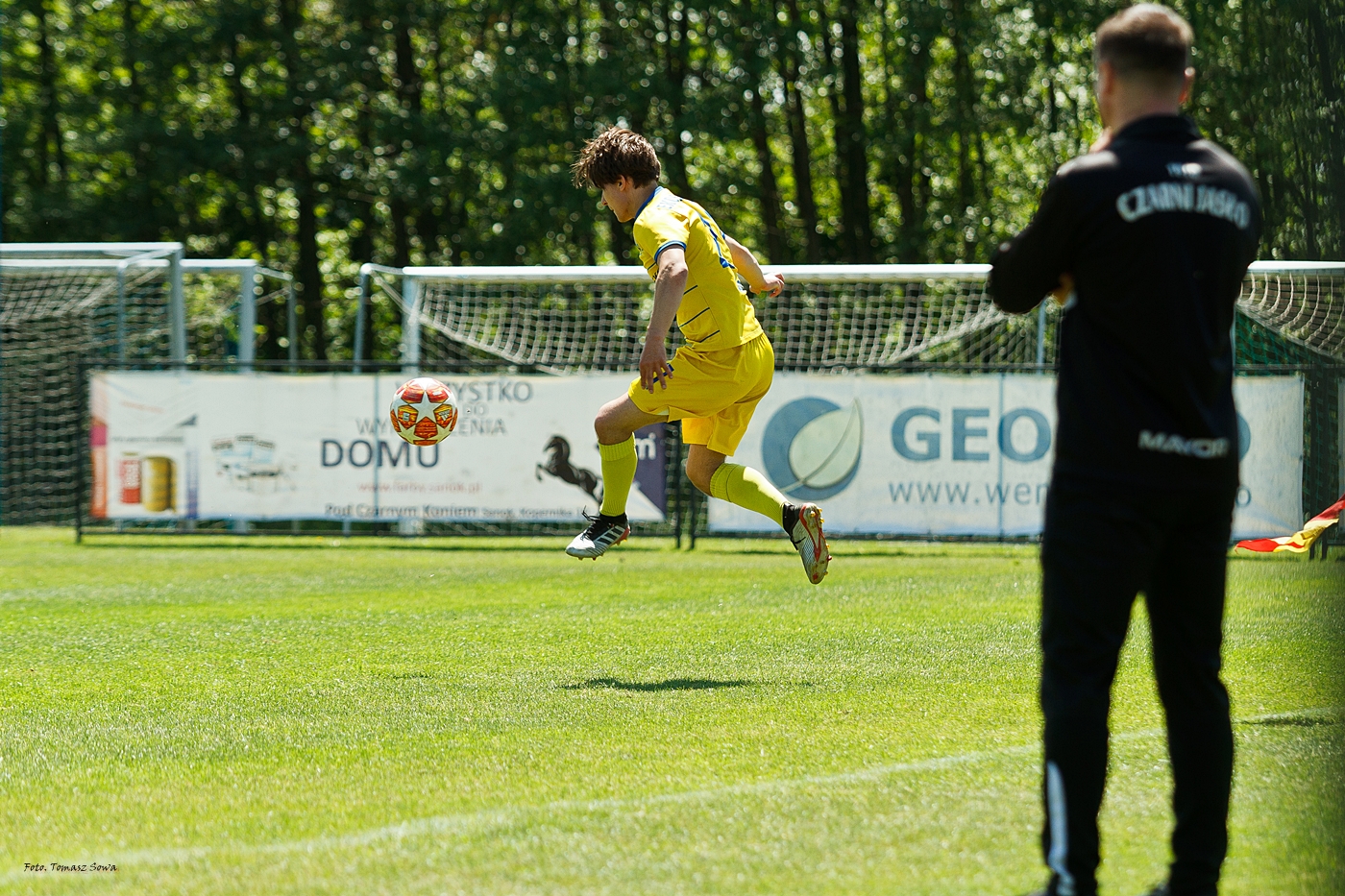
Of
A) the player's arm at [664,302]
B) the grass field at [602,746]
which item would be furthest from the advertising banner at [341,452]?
the player's arm at [664,302]

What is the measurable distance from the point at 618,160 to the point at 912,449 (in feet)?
27.7

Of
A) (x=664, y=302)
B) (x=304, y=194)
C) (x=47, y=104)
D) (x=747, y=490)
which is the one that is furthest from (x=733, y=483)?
(x=47, y=104)

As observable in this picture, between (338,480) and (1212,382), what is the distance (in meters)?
13.0

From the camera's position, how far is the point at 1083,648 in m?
2.85

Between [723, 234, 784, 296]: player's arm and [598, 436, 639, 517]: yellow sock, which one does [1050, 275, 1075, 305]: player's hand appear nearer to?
[723, 234, 784, 296]: player's arm

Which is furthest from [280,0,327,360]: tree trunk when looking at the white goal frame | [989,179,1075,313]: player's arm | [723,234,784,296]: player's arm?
[989,179,1075,313]: player's arm

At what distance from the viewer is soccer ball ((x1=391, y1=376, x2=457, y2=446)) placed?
27.4 ft

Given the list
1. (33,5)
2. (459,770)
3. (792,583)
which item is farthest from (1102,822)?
(33,5)

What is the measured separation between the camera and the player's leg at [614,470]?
22.0 feet

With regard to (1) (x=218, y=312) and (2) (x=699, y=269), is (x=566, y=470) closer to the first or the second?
(2) (x=699, y=269)

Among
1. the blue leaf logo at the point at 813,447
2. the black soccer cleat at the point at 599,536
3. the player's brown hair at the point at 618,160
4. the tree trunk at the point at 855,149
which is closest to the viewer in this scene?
the player's brown hair at the point at 618,160

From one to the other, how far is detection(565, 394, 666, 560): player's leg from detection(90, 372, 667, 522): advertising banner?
A: 291 inches

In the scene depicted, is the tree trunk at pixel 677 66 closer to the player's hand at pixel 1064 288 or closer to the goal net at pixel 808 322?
the goal net at pixel 808 322

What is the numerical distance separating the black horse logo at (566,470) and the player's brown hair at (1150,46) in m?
11.9
